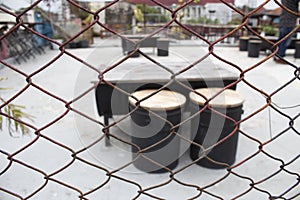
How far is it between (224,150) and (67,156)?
121 centimetres

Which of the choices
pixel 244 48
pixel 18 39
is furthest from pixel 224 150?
pixel 244 48

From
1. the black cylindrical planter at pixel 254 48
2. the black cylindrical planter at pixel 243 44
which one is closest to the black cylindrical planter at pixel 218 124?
the black cylindrical planter at pixel 254 48

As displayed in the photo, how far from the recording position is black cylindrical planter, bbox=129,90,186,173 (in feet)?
5.08

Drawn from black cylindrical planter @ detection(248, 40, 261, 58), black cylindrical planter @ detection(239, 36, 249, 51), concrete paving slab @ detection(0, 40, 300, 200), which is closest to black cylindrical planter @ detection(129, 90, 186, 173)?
Answer: concrete paving slab @ detection(0, 40, 300, 200)

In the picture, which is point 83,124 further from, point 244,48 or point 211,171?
point 244,48

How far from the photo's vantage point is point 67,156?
1997 millimetres

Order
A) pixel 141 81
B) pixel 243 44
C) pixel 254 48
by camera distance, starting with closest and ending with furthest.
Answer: pixel 141 81 → pixel 254 48 → pixel 243 44

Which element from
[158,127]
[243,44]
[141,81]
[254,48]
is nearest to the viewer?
[158,127]

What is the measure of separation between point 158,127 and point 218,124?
402 millimetres

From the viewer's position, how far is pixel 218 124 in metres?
1.65

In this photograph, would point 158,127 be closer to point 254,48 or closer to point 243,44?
point 254,48

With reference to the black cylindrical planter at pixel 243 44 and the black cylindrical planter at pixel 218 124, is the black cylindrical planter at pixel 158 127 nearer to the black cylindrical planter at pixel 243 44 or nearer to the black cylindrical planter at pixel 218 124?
the black cylindrical planter at pixel 218 124

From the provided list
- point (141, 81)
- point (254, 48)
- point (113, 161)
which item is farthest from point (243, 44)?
point (113, 161)

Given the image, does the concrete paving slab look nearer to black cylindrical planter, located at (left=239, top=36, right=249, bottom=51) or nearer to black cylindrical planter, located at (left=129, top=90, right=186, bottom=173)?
black cylindrical planter, located at (left=129, top=90, right=186, bottom=173)
